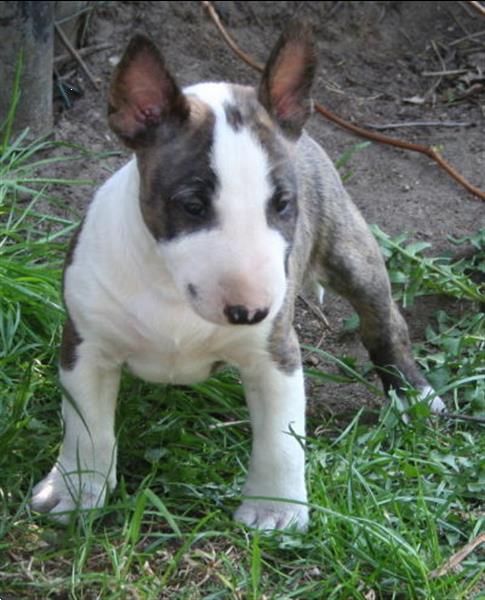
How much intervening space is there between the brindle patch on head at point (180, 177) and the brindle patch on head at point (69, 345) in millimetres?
574

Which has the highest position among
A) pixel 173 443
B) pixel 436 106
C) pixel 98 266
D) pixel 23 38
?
pixel 98 266

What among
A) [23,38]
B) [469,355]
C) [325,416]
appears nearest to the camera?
[325,416]

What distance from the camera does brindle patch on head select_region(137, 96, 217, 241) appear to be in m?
3.59

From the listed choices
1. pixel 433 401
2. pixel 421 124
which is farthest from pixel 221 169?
pixel 421 124

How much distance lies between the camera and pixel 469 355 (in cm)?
555

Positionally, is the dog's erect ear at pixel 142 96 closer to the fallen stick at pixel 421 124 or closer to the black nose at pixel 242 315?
the black nose at pixel 242 315

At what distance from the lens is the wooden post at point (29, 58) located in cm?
625

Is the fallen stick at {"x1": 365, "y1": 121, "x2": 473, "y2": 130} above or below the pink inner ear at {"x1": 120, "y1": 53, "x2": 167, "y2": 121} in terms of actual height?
below

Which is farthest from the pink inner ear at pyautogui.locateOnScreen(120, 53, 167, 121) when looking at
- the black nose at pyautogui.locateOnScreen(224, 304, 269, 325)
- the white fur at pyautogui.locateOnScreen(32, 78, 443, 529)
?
the black nose at pyautogui.locateOnScreen(224, 304, 269, 325)

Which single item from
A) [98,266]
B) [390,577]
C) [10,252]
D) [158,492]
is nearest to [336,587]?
[390,577]

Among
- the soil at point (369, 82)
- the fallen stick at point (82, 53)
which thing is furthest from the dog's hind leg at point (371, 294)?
the fallen stick at point (82, 53)

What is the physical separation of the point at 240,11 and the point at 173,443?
361cm

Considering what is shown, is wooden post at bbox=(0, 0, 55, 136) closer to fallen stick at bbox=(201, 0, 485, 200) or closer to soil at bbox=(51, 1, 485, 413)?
soil at bbox=(51, 1, 485, 413)

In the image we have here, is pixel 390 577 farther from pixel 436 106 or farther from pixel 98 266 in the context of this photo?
pixel 436 106
